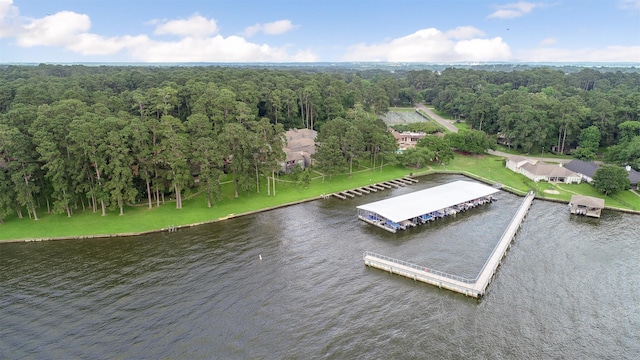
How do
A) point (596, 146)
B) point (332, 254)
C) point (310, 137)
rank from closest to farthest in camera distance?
point (332, 254), point (596, 146), point (310, 137)

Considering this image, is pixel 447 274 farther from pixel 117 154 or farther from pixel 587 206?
pixel 117 154

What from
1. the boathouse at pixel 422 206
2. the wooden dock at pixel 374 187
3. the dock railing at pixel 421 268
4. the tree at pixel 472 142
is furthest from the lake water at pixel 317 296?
the tree at pixel 472 142

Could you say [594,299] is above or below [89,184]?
below

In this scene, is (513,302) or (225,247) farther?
(225,247)

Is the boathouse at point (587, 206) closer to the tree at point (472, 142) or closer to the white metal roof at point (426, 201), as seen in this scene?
the white metal roof at point (426, 201)

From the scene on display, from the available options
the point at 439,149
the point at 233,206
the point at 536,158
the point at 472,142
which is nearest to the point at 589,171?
the point at 536,158

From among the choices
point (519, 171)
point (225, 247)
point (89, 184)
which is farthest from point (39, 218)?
point (519, 171)

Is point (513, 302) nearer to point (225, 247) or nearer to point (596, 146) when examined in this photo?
point (225, 247)
